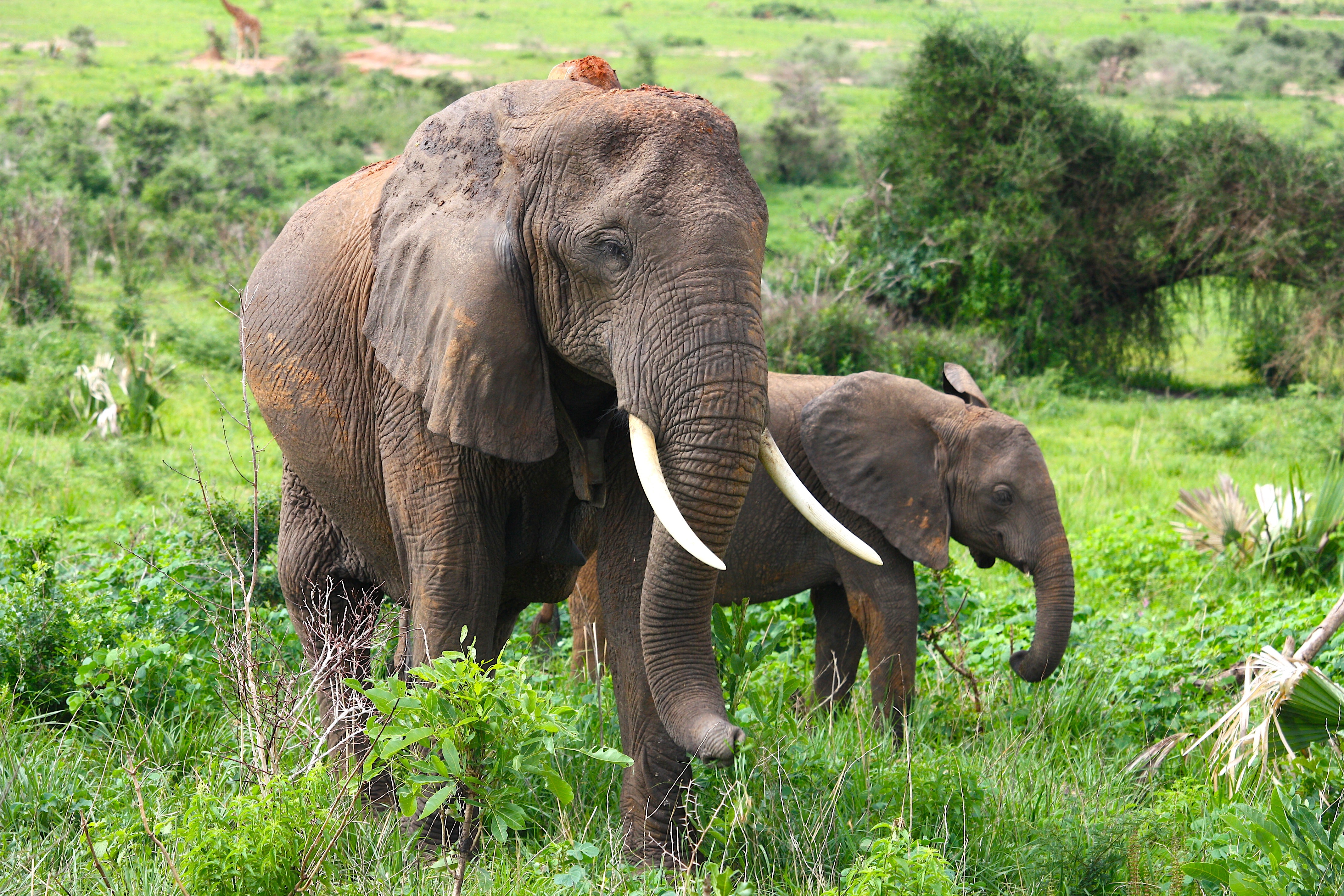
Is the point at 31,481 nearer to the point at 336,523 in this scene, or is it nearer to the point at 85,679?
the point at 85,679

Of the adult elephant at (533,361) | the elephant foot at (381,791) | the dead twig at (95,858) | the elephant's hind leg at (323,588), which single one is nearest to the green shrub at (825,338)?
the elephant's hind leg at (323,588)

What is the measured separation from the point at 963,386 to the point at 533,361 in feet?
10.4

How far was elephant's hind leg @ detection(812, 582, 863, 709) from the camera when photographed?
6.16 meters

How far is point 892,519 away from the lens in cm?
584

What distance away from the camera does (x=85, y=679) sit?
487cm

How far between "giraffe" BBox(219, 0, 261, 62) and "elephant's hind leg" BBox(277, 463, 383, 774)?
128 feet

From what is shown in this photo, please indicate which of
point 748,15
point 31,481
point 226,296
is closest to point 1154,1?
point 748,15

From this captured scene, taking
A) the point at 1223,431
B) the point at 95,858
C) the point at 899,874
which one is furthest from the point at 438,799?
the point at 1223,431

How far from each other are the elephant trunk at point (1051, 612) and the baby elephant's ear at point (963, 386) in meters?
0.77

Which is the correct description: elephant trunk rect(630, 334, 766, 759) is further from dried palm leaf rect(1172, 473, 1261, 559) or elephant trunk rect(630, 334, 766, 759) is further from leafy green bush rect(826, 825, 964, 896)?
dried palm leaf rect(1172, 473, 1261, 559)

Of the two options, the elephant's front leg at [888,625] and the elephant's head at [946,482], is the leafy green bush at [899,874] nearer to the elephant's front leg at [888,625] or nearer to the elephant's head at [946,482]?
the elephant's front leg at [888,625]

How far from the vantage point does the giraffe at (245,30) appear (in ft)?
132

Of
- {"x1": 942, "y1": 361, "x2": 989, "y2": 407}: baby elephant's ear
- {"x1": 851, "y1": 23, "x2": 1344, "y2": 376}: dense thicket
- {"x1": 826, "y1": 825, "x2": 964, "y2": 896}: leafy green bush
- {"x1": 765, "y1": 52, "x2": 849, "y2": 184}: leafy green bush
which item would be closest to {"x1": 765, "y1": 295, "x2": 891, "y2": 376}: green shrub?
{"x1": 851, "y1": 23, "x2": 1344, "y2": 376}: dense thicket

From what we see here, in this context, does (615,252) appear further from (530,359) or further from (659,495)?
(659,495)
